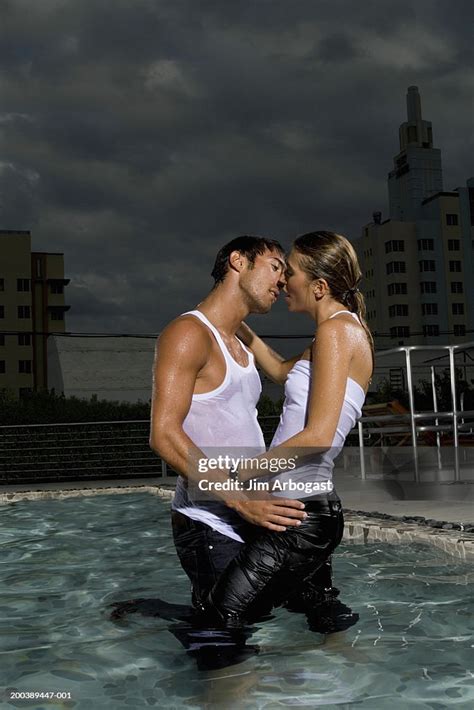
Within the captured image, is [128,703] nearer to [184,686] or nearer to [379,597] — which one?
[184,686]

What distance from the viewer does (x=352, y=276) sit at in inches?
117

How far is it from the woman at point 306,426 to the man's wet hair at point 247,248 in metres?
0.13

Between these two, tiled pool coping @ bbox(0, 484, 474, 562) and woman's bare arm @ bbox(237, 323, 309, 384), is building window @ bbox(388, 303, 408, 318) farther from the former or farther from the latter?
woman's bare arm @ bbox(237, 323, 309, 384)

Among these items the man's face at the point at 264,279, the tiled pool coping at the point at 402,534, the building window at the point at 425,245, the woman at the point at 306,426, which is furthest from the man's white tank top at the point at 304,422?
the building window at the point at 425,245

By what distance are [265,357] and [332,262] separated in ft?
2.46

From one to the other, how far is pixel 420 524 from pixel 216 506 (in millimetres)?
3748

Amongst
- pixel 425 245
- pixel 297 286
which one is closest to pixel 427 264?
pixel 425 245

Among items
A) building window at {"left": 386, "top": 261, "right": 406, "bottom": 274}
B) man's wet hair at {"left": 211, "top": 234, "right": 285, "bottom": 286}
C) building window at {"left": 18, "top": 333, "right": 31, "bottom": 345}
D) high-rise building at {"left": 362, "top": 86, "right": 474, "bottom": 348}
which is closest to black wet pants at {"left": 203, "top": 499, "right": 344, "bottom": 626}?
man's wet hair at {"left": 211, "top": 234, "right": 285, "bottom": 286}

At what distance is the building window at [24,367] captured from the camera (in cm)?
7769

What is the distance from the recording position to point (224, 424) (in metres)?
3.00

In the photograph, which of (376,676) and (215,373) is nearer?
(215,373)

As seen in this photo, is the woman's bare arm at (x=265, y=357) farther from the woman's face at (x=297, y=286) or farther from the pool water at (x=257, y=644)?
the pool water at (x=257, y=644)

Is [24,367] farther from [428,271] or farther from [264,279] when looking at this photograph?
[264,279]

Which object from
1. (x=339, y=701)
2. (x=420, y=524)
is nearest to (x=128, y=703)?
(x=339, y=701)
